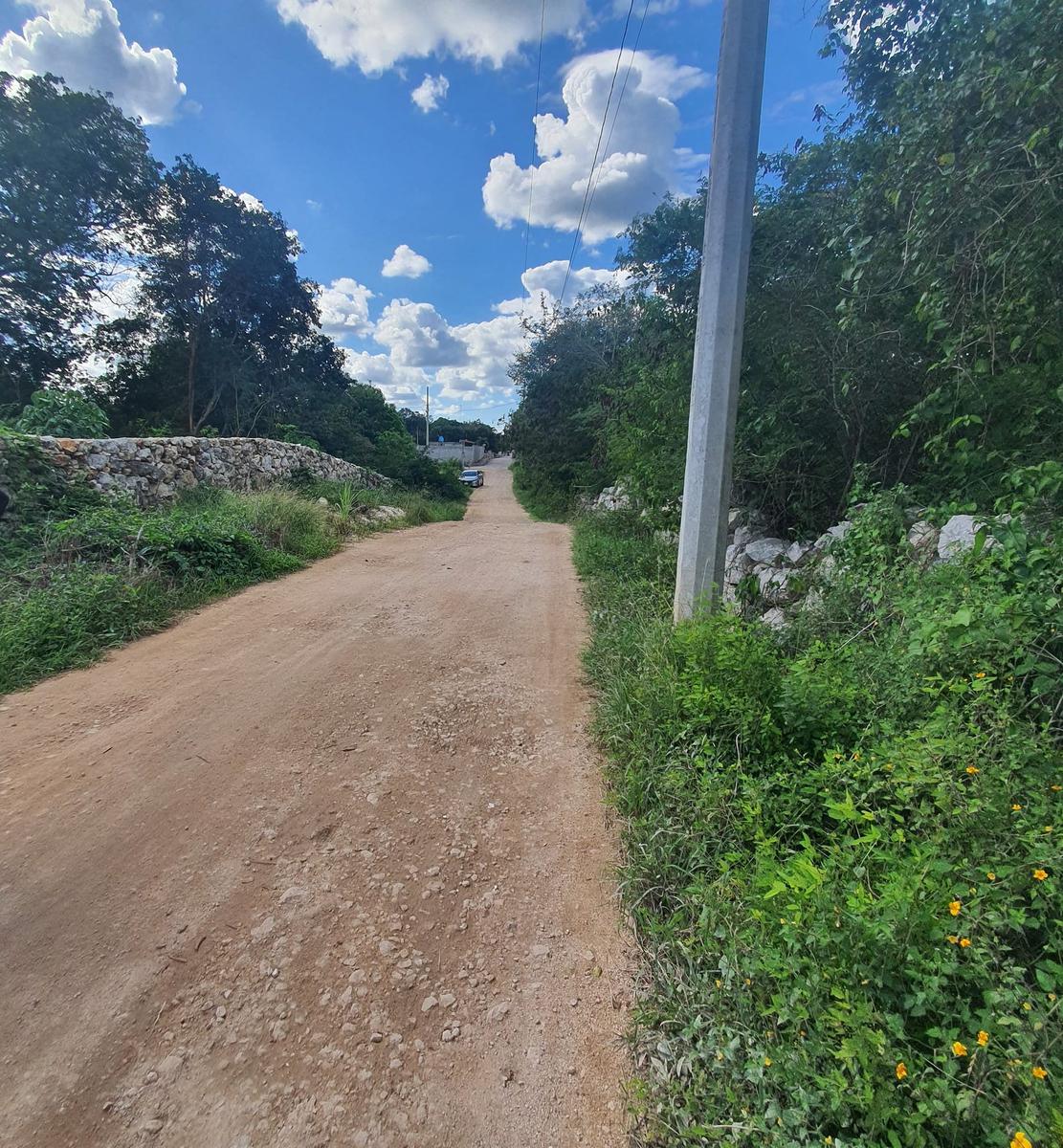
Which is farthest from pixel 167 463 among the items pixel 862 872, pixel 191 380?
pixel 191 380

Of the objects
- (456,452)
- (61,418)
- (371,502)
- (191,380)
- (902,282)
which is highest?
(456,452)

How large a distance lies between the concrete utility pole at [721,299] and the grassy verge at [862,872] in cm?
71

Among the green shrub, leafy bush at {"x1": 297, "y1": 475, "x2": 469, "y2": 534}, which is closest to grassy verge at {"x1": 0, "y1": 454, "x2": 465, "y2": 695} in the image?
the green shrub

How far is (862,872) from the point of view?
4.98 feet

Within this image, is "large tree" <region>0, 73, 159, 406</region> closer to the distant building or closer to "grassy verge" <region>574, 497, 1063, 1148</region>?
"grassy verge" <region>574, 497, 1063, 1148</region>

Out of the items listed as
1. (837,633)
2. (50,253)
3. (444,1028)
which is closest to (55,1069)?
(444,1028)

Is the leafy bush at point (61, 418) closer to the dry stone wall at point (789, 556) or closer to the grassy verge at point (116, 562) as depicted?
the grassy verge at point (116, 562)

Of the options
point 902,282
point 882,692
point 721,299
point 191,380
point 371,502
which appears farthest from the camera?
point 191,380

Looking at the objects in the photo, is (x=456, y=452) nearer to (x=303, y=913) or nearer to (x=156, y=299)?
(x=156, y=299)

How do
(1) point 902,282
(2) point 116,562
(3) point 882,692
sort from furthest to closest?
(2) point 116,562 → (1) point 902,282 → (3) point 882,692

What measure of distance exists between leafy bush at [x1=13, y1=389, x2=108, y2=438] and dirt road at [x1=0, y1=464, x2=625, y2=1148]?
6.14 metres

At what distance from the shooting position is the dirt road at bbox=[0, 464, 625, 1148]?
4.57ft

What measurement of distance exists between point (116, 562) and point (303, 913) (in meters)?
4.54

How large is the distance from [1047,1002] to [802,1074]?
0.57m
